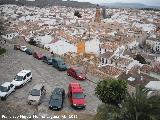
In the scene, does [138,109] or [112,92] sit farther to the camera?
[112,92]

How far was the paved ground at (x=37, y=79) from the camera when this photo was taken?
31.4m

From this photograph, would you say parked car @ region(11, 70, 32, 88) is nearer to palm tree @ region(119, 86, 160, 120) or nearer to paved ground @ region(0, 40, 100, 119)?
paved ground @ region(0, 40, 100, 119)

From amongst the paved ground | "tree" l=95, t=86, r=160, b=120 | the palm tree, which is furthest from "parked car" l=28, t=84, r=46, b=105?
the palm tree

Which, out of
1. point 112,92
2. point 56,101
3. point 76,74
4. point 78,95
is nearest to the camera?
point 112,92

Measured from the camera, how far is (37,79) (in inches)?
1574

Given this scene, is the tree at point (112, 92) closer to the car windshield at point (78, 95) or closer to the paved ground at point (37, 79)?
the paved ground at point (37, 79)

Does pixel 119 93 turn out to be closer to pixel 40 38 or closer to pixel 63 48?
pixel 63 48

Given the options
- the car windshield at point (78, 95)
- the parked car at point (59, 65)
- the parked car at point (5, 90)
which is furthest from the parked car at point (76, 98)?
the parked car at point (59, 65)

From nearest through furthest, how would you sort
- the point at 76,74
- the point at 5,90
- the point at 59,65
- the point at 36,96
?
the point at 36,96 < the point at 5,90 < the point at 76,74 < the point at 59,65

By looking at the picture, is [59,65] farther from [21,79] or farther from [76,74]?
[21,79]

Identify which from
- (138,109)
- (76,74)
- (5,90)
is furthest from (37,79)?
(138,109)

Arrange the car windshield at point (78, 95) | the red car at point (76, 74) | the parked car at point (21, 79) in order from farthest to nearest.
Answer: the red car at point (76, 74), the parked car at point (21, 79), the car windshield at point (78, 95)

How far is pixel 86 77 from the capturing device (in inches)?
1645

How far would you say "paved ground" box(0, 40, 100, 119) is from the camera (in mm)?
31367
